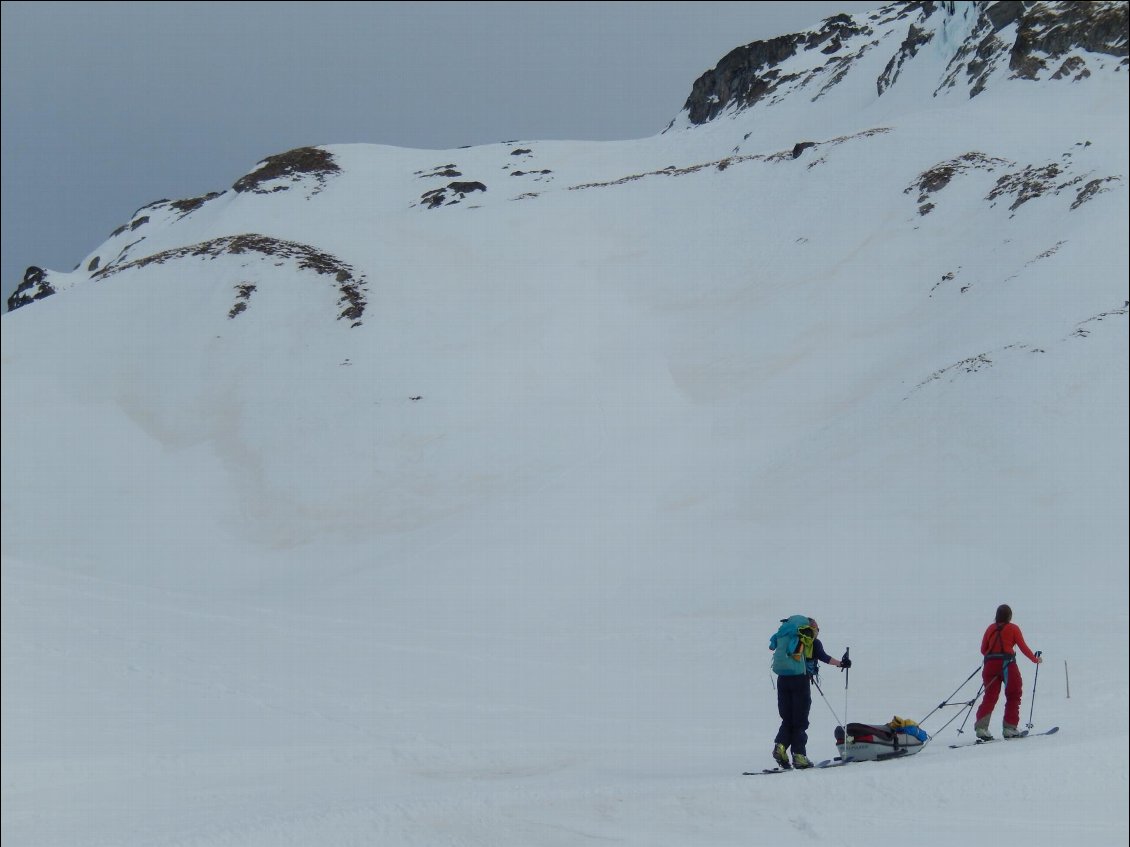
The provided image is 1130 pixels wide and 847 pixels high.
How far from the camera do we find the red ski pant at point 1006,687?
9.72 metres

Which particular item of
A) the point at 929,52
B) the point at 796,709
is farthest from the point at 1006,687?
the point at 929,52

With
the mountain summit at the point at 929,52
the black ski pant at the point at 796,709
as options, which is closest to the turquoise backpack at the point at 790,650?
the black ski pant at the point at 796,709

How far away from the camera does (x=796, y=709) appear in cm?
901

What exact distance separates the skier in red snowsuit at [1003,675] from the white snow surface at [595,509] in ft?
1.47

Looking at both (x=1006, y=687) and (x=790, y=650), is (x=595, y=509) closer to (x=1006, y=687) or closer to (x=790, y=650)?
(x=1006, y=687)

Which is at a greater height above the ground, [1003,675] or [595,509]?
[595,509]

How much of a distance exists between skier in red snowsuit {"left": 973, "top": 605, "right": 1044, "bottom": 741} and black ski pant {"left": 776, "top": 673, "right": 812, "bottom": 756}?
80.7 inches

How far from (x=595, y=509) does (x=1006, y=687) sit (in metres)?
16.3

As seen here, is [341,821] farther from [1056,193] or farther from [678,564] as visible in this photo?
[1056,193]

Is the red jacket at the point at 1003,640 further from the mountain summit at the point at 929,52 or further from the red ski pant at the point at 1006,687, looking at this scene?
the mountain summit at the point at 929,52

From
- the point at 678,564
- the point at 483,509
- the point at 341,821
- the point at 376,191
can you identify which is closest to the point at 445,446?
the point at 483,509

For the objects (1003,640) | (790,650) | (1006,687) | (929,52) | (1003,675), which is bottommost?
(1006,687)

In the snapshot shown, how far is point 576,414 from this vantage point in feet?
103

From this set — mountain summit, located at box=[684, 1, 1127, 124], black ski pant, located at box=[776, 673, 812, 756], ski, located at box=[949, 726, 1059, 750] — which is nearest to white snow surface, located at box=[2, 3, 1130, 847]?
ski, located at box=[949, 726, 1059, 750]
